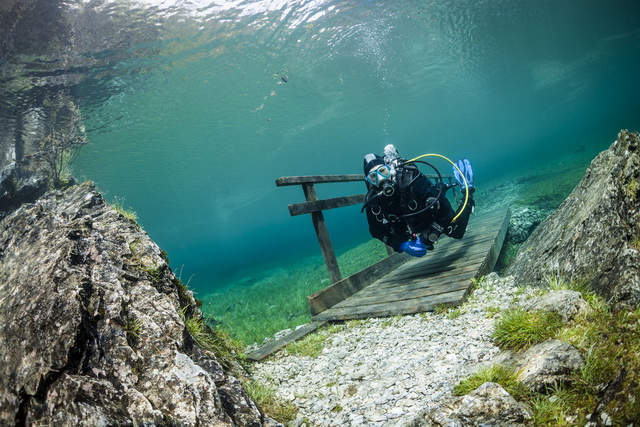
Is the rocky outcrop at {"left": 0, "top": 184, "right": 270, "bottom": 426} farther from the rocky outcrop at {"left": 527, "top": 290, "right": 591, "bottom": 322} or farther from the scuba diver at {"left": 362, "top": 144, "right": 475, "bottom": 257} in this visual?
the scuba diver at {"left": 362, "top": 144, "right": 475, "bottom": 257}

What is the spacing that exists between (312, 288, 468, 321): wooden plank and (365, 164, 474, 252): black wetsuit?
140cm

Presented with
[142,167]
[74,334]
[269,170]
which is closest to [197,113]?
[142,167]

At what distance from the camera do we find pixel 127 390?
6.45ft

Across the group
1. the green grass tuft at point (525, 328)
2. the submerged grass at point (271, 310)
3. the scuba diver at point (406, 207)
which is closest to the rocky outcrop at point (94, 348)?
the green grass tuft at point (525, 328)

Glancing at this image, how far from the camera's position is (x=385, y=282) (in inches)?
270

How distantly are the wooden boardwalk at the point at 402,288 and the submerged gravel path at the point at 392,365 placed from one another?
0.69 ft

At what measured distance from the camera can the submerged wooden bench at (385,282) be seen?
480cm

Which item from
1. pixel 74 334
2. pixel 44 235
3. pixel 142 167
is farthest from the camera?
pixel 142 167

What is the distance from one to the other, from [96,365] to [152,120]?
24714mm

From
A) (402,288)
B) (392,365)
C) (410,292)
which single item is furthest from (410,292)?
(392,365)

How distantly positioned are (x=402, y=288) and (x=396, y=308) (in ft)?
3.65

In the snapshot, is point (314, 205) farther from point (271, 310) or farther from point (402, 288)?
point (271, 310)

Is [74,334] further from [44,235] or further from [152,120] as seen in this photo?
[152,120]

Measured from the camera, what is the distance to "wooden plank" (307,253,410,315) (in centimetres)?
569
